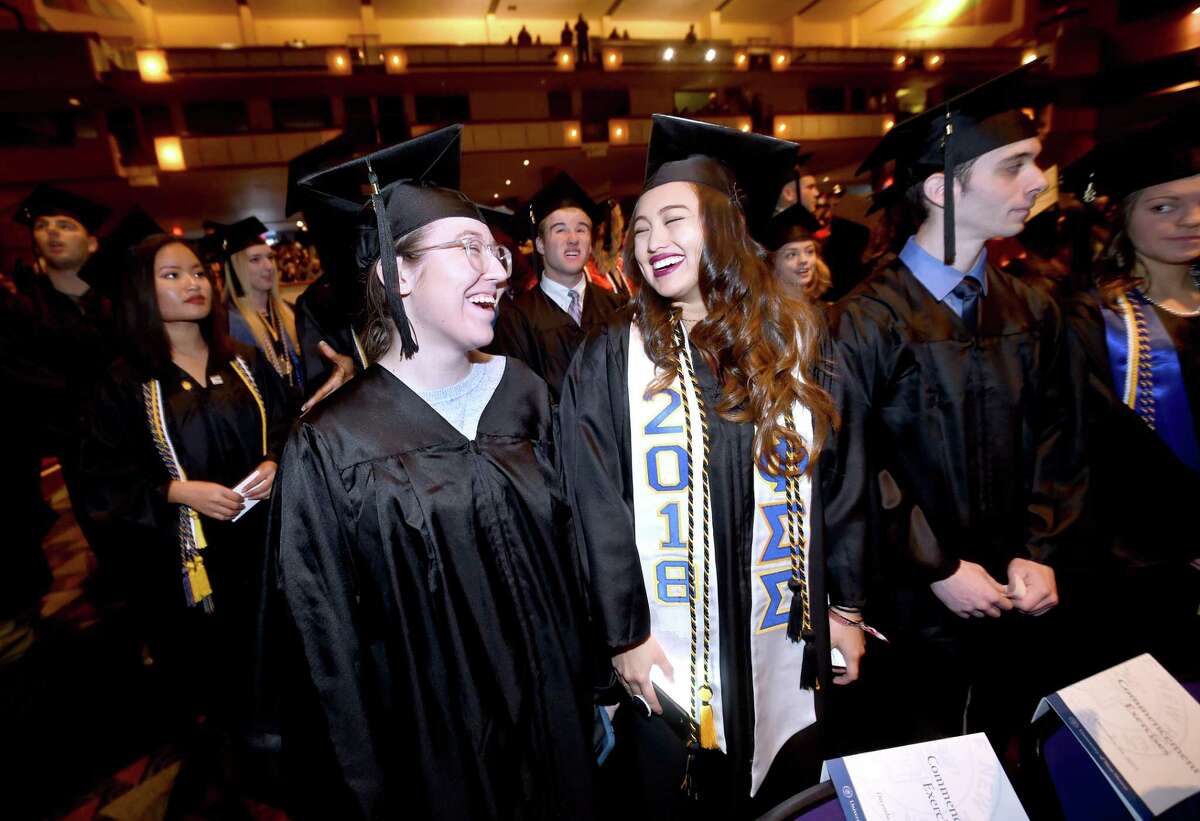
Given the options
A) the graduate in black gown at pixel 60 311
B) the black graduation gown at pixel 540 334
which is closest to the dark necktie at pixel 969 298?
the black graduation gown at pixel 540 334

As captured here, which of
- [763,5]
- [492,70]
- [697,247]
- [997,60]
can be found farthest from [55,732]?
[763,5]

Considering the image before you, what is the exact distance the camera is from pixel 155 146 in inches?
611

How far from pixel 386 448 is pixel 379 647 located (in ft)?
1.86

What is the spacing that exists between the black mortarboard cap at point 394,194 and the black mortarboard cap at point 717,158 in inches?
24.1

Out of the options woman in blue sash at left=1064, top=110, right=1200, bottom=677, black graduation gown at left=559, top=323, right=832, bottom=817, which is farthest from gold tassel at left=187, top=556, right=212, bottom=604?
woman in blue sash at left=1064, top=110, right=1200, bottom=677

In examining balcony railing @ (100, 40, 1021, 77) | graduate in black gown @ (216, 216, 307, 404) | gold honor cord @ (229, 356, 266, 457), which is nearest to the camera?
gold honor cord @ (229, 356, 266, 457)

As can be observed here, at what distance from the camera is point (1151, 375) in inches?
83.7

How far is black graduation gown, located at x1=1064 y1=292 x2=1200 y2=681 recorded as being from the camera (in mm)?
2084

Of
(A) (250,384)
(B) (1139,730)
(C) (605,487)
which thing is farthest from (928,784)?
(A) (250,384)

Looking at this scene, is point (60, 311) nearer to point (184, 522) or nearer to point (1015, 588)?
point (184, 522)

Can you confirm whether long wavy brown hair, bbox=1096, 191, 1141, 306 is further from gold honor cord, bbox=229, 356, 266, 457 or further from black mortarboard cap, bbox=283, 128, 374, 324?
gold honor cord, bbox=229, 356, 266, 457

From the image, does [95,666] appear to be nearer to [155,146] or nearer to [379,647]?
[379,647]

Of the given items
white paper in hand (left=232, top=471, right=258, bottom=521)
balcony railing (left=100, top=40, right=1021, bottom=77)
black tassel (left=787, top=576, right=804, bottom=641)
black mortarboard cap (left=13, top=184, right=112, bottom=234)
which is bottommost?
black tassel (left=787, top=576, right=804, bottom=641)

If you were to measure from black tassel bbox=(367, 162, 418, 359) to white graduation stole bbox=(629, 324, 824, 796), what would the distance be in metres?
0.66
